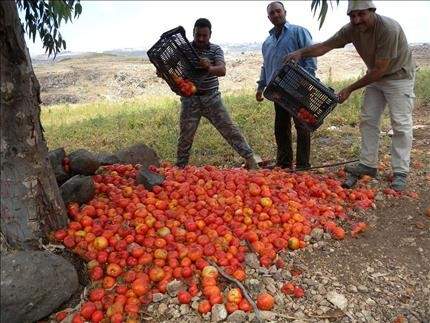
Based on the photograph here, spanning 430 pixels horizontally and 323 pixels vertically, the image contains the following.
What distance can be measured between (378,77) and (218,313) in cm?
287

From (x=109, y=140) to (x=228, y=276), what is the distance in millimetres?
5794

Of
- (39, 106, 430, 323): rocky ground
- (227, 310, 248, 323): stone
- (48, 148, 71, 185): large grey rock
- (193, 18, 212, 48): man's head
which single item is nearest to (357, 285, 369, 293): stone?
(39, 106, 430, 323): rocky ground

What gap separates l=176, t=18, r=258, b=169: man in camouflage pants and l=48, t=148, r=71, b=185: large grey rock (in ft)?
5.06

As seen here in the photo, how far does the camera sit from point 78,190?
4.14m

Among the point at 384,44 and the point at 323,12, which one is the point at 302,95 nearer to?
the point at 384,44

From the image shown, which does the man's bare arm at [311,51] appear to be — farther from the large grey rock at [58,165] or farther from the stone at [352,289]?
the large grey rock at [58,165]

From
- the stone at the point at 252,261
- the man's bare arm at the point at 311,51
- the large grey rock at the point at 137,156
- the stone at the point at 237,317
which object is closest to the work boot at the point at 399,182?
the man's bare arm at the point at 311,51

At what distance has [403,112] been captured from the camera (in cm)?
477

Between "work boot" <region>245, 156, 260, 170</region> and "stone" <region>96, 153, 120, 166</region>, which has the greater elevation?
"stone" <region>96, 153, 120, 166</region>

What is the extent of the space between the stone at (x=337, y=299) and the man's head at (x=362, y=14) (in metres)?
2.59

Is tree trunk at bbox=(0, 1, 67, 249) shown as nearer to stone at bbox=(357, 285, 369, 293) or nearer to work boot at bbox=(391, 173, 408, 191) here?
stone at bbox=(357, 285, 369, 293)

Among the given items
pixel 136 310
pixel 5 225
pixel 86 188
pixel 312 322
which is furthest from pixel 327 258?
pixel 5 225

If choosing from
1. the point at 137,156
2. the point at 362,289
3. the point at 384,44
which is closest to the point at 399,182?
the point at 384,44

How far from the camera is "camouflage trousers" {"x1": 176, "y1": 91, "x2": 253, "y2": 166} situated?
5430 millimetres
